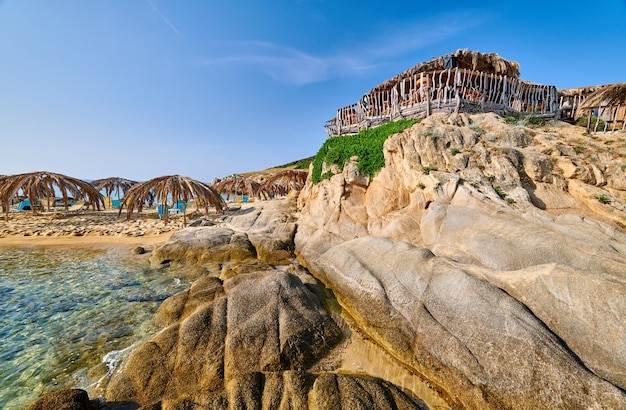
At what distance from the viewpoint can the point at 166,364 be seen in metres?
4.20

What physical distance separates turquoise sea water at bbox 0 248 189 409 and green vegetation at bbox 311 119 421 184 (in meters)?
9.68

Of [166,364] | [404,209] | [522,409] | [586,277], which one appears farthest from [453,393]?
[404,209]

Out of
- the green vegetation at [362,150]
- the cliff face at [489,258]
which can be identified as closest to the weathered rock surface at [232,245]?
the cliff face at [489,258]

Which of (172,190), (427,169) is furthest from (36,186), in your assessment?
(427,169)

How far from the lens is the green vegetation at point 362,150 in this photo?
1260cm

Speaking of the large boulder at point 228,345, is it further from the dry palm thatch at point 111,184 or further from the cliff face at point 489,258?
the dry palm thatch at point 111,184

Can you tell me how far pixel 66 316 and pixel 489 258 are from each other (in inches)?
446

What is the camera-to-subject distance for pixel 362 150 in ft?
43.0

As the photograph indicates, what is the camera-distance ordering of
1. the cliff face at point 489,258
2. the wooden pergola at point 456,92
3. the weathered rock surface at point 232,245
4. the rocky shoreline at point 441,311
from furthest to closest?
the wooden pergola at point 456,92, the weathered rock surface at point 232,245, the cliff face at point 489,258, the rocky shoreline at point 441,311

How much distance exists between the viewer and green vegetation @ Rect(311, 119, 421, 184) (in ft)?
41.3

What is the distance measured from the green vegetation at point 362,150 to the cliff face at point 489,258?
0.50m

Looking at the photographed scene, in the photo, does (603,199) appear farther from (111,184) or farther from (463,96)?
(111,184)

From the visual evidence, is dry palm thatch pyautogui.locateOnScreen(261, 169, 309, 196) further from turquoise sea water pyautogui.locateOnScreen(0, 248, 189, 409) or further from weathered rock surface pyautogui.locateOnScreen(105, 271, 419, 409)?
weathered rock surface pyautogui.locateOnScreen(105, 271, 419, 409)

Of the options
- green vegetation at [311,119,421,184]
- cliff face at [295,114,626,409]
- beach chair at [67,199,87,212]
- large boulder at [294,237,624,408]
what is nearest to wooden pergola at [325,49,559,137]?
cliff face at [295,114,626,409]
